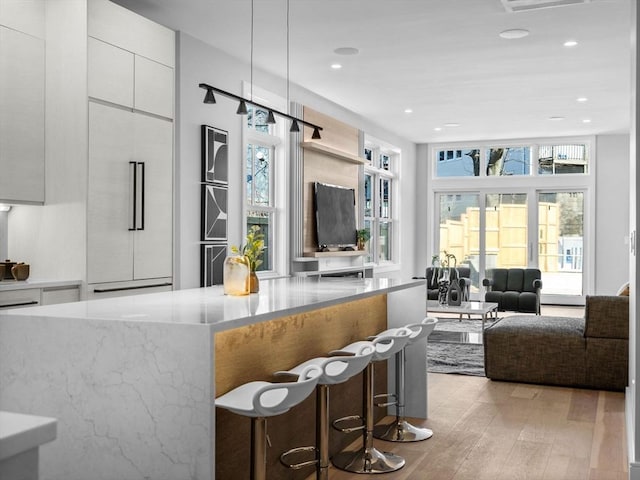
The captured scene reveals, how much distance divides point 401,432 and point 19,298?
8.14 ft

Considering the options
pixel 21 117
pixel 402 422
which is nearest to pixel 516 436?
pixel 402 422

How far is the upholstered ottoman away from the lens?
556 cm

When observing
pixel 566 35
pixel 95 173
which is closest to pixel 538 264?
pixel 566 35

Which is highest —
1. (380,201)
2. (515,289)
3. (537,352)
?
(380,201)

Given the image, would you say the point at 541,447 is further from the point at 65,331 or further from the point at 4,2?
the point at 4,2

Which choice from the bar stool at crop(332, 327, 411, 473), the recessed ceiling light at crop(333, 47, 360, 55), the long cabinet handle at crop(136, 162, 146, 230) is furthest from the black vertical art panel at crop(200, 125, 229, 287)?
the bar stool at crop(332, 327, 411, 473)

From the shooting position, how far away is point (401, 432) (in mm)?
4230

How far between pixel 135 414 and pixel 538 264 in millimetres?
10527

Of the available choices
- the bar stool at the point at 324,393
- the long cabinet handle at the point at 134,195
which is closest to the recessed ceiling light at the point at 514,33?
the long cabinet handle at the point at 134,195

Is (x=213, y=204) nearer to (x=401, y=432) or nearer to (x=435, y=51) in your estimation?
(x=435, y=51)

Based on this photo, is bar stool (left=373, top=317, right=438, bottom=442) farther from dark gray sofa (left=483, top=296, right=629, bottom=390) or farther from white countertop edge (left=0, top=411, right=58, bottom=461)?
white countertop edge (left=0, top=411, right=58, bottom=461)

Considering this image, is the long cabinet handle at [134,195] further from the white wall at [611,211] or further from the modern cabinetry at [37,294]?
the white wall at [611,211]

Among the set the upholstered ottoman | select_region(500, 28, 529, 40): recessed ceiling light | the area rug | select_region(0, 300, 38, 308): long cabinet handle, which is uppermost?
select_region(500, 28, 529, 40): recessed ceiling light

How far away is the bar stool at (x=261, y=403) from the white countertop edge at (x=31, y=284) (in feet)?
6.01
